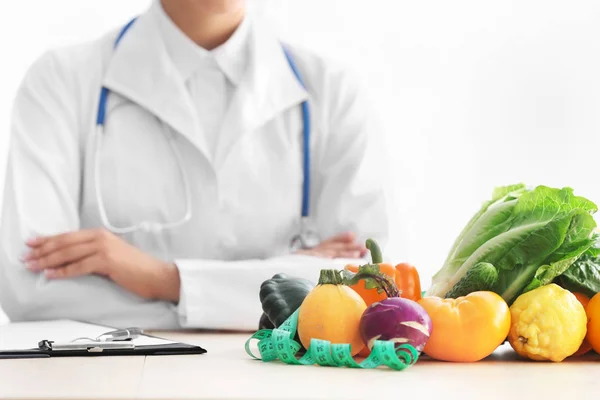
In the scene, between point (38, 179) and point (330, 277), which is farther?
point (38, 179)

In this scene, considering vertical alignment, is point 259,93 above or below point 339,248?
above

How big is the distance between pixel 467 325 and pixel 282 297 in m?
0.21

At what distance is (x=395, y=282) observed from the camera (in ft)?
3.14

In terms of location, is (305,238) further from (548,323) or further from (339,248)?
(548,323)

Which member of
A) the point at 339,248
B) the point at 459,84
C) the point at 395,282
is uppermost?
the point at 459,84

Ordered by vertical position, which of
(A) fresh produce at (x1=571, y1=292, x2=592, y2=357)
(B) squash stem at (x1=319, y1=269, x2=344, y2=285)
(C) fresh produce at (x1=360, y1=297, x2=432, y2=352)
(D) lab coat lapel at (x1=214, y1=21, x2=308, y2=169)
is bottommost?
(A) fresh produce at (x1=571, y1=292, x2=592, y2=357)

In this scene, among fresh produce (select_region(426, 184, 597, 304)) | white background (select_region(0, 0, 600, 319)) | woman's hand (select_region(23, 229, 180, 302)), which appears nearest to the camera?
fresh produce (select_region(426, 184, 597, 304))

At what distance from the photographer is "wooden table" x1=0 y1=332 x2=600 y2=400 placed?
0.69 metres

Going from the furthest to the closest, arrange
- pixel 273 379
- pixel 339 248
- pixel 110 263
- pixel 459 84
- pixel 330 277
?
1. pixel 459 84
2. pixel 339 248
3. pixel 110 263
4. pixel 330 277
5. pixel 273 379

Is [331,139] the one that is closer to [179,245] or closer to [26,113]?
[179,245]

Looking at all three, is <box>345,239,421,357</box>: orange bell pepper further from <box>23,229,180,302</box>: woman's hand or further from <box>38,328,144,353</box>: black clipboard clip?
<box>23,229,180,302</box>: woman's hand

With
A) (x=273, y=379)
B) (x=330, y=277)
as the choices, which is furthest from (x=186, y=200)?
(x=273, y=379)

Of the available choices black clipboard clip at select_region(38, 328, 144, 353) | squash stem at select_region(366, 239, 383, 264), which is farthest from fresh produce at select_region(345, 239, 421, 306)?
black clipboard clip at select_region(38, 328, 144, 353)

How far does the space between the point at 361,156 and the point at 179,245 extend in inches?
16.0
